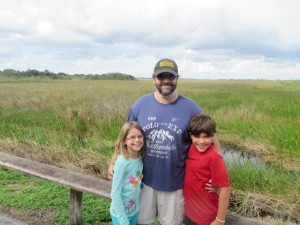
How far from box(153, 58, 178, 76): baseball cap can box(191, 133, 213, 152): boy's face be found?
51cm

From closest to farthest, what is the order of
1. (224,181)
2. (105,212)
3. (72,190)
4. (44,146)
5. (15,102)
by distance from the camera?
(224,181) → (72,190) → (105,212) → (44,146) → (15,102)

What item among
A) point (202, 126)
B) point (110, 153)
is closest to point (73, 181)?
point (202, 126)

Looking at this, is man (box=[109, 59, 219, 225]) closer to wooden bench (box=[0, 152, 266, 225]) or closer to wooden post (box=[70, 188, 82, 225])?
wooden bench (box=[0, 152, 266, 225])

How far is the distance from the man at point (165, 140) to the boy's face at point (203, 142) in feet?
0.57

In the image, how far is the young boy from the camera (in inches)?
100

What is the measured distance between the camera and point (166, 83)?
9.11 ft

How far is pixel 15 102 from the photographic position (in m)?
18.7

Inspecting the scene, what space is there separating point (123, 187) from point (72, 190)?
135cm

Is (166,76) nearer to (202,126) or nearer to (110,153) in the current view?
(202,126)

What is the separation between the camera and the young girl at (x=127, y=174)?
276 cm

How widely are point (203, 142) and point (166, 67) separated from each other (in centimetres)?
62

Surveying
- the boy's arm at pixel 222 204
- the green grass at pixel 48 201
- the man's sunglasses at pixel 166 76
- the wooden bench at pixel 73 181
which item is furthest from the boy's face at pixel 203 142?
the green grass at pixel 48 201

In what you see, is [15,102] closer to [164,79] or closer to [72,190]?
[72,190]

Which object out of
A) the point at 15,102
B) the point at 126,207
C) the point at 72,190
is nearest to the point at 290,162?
the point at 72,190
